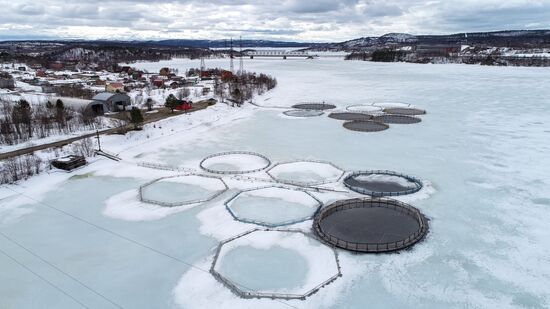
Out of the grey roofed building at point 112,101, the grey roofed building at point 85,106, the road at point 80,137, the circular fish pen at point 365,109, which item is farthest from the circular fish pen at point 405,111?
the grey roofed building at point 85,106

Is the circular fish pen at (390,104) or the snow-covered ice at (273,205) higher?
the circular fish pen at (390,104)

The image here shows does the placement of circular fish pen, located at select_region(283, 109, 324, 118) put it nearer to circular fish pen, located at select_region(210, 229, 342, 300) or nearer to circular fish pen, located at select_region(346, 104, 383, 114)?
circular fish pen, located at select_region(346, 104, 383, 114)

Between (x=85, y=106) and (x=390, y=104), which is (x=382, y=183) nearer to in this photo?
(x=390, y=104)

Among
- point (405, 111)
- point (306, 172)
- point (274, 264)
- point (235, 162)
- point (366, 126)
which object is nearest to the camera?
point (274, 264)

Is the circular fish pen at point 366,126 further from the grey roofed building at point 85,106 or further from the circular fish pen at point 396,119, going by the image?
the grey roofed building at point 85,106

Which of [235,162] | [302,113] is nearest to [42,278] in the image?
[235,162]
